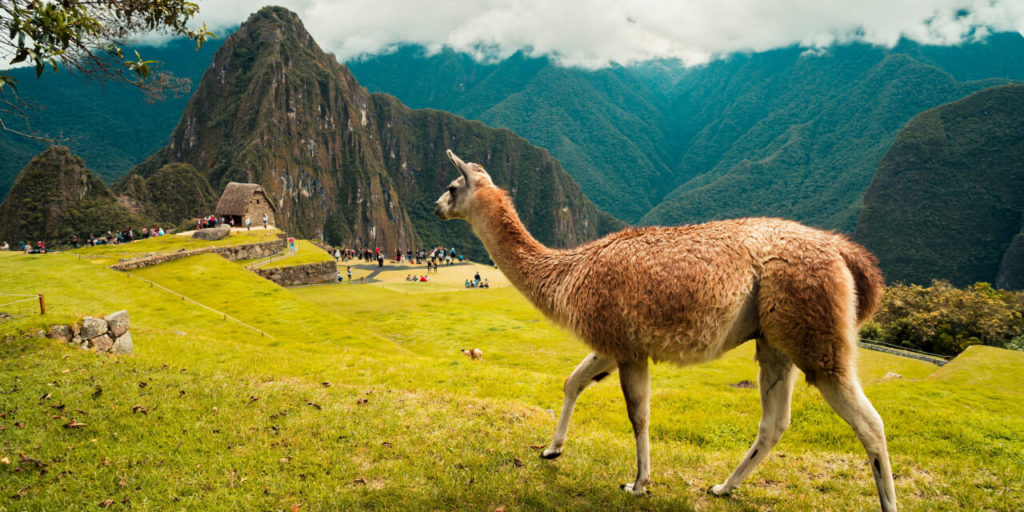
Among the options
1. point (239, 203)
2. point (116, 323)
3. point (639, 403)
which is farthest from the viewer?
point (239, 203)

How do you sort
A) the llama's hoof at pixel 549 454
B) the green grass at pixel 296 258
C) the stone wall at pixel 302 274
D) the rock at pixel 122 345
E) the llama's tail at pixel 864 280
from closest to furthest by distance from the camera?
1. the llama's tail at pixel 864 280
2. the llama's hoof at pixel 549 454
3. the rock at pixel 122 345
4. the stone wall at pixel 302 274
5. the green grass at pixel 296 258

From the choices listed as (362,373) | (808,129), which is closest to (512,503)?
(362,373)

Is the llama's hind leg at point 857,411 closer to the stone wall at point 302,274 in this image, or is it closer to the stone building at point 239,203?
the stone wall at point 302,274

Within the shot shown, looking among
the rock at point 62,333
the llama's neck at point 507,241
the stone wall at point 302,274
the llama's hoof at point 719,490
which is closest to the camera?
the llama's hoof at point 719,490

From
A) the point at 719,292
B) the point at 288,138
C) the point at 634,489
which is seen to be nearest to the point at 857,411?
the point at 719,292

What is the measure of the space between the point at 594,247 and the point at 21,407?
20.8 feet

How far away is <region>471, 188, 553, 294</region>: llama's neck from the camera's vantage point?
4.34m

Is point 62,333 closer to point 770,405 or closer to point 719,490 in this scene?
point 719,490

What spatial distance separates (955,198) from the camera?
100500 mm

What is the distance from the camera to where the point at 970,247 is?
9244 cm

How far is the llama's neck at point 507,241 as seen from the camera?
4.34 meters

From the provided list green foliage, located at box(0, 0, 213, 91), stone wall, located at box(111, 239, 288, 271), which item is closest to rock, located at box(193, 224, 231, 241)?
stone wall, located at box(111, 239, 288, 271)

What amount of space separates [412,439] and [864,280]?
421 cm

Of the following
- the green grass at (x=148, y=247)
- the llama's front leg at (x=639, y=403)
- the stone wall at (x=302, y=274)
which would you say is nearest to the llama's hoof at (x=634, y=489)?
the llama's front leg at (x=639, y=403)
